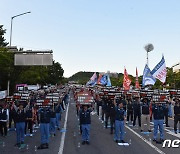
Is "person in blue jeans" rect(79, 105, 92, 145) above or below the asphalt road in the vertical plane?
above

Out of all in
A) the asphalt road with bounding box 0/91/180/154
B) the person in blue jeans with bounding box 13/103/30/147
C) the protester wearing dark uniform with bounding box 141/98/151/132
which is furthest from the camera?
the protester wearing dark uniform with bounding box 141/98/151/132

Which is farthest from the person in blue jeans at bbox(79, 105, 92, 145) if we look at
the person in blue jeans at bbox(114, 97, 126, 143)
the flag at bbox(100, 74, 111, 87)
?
the flag at bbox(100, 74, 111, 87)

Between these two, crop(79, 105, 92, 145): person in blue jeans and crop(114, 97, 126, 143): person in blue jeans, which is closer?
crop(79, 105, 92, 145): person in blue jeans

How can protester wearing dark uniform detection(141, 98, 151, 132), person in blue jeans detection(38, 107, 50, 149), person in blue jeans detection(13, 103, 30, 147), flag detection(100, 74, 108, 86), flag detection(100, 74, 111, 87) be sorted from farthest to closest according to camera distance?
flag detection(100, 74, 108, 86)
flag detection(100, 74, 111, 87)
protester wearing dark uniform detection(141, 98, 151, 132)
person in blue jeans detection(13, 103, 30, 147)
person in blue jeans detection(38, 107, 50, 149)

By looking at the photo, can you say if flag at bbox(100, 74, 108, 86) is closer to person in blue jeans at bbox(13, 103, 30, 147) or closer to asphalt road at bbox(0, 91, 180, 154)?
asphalt road at bbox(0, 91, 180, 154)

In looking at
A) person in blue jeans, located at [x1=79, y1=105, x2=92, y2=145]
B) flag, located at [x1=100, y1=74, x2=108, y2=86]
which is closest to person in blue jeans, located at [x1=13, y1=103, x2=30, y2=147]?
person in blue jeans, located at [x1=79, y1=105, x2=92, y2=145]

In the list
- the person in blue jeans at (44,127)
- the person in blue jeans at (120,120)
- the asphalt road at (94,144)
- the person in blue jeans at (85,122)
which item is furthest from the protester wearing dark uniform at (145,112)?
the person in blue jeans at (44,127)

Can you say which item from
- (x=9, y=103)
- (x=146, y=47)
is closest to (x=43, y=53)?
(x=9, y=103)

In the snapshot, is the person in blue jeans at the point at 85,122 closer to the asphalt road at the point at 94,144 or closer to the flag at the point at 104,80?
the asphalt road at the point at 94,144

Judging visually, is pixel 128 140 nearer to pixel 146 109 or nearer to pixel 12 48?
pixel 146 109

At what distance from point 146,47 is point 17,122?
6651 centimetres

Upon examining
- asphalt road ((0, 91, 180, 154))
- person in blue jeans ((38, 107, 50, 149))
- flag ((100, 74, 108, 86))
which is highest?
flag ((100, 74, 108, 86))

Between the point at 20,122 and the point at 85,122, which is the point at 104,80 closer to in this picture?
the point at 85,122

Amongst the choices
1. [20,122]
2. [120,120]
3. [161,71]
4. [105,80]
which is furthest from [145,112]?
[105,80]
